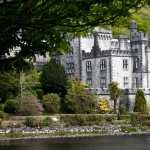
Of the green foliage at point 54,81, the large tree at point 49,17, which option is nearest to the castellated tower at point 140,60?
the green foliage at point 54,81

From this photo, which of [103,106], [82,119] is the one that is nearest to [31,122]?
[82,119]

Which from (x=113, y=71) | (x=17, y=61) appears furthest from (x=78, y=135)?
(x=17, y=61)

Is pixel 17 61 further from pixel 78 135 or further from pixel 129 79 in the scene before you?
pixel 129 79

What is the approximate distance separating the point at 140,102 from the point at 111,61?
43.1ft

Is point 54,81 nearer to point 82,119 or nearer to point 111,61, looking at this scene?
point 82,119

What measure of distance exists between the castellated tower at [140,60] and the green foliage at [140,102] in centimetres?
1375

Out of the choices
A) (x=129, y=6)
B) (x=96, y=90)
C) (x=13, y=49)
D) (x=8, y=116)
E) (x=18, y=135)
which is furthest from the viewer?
(x=96, y=90)

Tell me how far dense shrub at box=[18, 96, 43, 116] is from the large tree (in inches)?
2039

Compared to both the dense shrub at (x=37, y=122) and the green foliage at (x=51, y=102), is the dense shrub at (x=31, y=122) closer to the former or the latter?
the dense shrub at (x=37, y=122)

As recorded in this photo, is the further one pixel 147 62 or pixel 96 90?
pixel 147 62

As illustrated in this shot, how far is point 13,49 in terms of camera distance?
832cm

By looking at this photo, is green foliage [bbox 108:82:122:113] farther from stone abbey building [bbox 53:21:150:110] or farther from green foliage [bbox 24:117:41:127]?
green foliage [bbox 24:117:41:127]

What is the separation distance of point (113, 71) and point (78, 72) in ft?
26.1

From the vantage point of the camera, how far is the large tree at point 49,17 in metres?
7.25
